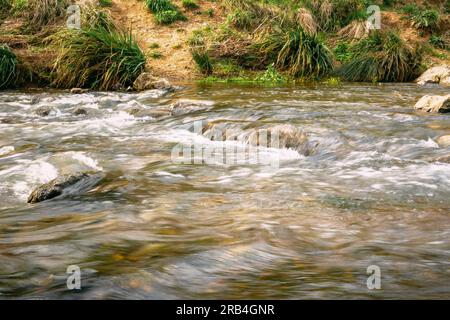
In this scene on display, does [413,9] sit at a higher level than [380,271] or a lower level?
higher

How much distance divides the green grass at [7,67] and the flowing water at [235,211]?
154 inches

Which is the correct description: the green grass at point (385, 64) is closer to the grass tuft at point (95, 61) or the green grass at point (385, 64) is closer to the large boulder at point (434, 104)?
the large boulder at point (434, 104)

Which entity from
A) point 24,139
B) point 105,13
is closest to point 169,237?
point 24,139

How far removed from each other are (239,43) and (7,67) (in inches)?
224

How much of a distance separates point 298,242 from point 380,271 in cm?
57

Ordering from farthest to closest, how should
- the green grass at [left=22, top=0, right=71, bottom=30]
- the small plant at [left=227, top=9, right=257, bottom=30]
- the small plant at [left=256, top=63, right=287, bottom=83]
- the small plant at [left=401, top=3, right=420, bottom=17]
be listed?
1. the small plant at [left=401, top=3, right=420, bottom=17]
2. the small plant at [left=227, top=9, right=257, bottom=30]
3. the green grass at [left=22, top=0, right=71, bottom=30]
4. the small plant at [left=256, top=63, right=287, bottom=83]

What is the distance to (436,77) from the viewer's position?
12.0 m

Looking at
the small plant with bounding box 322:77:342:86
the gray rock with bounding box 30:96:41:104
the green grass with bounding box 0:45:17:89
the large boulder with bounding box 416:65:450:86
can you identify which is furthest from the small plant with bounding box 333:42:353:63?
the green grass with bounding box 0:45:17:89

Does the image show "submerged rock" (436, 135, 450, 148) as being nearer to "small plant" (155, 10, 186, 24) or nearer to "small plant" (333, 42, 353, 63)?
"small plant" (333, 42, 353, 63)

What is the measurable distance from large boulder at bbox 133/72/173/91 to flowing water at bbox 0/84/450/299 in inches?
125

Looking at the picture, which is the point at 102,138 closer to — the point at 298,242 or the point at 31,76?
the point at 298,242

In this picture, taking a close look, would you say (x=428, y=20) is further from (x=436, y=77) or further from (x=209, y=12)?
(x=209, y=12)

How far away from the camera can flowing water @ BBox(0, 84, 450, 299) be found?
90.4 inches

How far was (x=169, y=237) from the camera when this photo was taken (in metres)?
2.94
